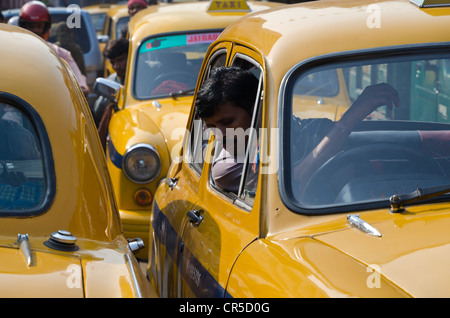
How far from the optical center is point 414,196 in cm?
284

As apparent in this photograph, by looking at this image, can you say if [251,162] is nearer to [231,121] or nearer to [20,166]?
[231,121]

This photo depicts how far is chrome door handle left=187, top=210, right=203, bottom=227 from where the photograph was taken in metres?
3.39

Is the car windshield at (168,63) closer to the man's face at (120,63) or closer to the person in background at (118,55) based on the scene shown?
the person in background at (118,55)

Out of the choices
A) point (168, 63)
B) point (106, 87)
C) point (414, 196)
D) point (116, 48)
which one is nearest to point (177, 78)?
point (168, 63)

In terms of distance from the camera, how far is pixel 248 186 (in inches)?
125

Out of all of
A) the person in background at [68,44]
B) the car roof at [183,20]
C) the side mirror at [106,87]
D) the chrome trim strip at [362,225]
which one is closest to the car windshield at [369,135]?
the chrome trim strip at [362,225]

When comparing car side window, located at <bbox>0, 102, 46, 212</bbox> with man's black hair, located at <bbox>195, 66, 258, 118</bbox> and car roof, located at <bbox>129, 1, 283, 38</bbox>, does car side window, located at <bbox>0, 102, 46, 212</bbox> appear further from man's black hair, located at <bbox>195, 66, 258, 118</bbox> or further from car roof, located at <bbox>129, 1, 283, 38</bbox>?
car roof, located at <bbox>129, 1, 283, 38</bbox>

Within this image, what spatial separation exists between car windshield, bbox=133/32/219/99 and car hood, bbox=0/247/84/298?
478 cm

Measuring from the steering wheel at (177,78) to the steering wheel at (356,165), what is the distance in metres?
4.31

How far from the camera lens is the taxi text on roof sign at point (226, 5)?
7.83 m
